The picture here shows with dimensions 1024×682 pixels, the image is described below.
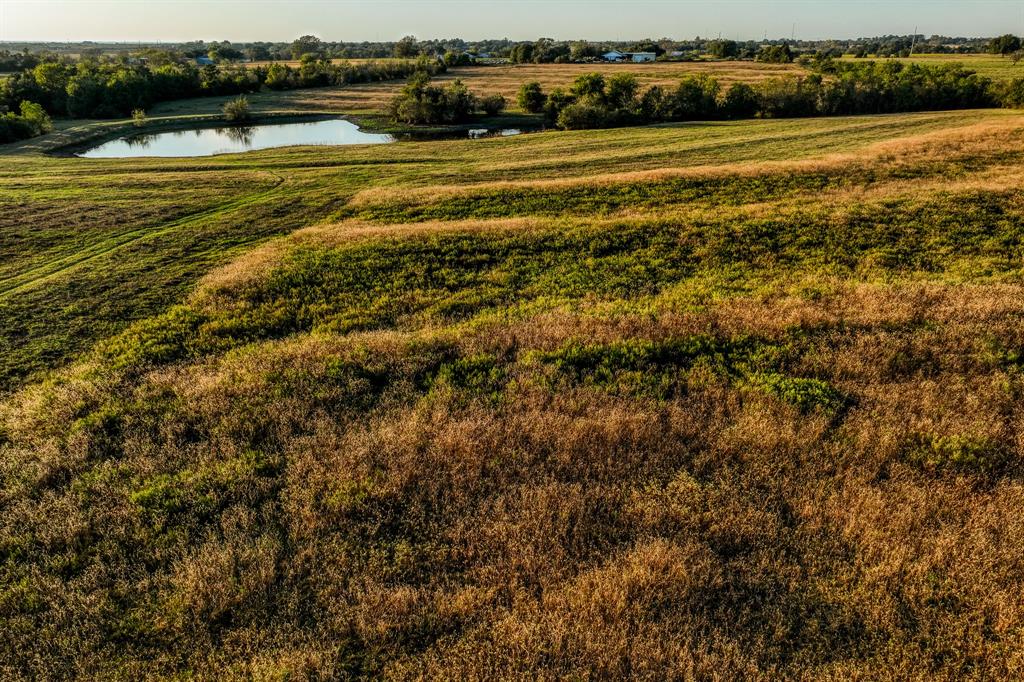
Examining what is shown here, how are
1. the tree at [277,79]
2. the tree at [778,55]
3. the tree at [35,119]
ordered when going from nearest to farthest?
1. the tree at [35,119]
2. the tree at [277,79]
3. the tree at [778,55]

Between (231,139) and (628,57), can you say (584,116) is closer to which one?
(231,139)

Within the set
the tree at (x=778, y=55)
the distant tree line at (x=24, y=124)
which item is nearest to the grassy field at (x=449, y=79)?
the tree at (x=778, y=55)

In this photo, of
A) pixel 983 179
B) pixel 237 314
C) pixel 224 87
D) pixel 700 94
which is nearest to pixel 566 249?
pixel 237 314

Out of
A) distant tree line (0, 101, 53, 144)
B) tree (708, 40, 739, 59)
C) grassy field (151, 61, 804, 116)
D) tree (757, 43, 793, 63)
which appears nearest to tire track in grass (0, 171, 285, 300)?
distant tree line (0, 101, 53, 144)

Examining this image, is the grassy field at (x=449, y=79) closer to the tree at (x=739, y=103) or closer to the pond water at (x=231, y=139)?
the pond water at (x=231, y=139)

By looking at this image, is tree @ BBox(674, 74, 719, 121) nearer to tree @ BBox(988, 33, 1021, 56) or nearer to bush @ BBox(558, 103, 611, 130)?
bush @ BBox(558, 103, 611, 130)

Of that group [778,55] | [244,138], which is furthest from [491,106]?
[778,55]

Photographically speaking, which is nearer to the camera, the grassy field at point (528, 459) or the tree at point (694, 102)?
the grassy field at point (528, 459)
